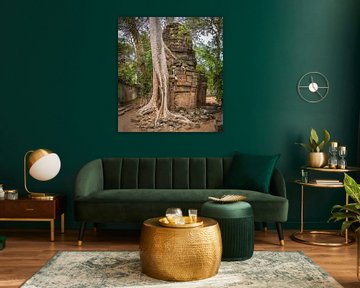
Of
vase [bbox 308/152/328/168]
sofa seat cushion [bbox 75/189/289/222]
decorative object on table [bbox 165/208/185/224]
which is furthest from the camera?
vase [bbox 308/152/328/168]

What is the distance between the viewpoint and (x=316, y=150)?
4.96m

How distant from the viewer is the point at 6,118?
5301 millimetres

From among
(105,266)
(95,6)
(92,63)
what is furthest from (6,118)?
(105,266)

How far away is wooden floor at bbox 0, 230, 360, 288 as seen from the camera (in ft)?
11.5

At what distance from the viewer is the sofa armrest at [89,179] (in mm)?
4529

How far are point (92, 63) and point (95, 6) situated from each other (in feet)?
2.03

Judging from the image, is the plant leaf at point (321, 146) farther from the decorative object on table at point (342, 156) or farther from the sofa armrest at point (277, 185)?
the sofa armrest at point (277, 185)

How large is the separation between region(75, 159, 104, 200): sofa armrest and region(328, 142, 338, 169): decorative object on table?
234 cm

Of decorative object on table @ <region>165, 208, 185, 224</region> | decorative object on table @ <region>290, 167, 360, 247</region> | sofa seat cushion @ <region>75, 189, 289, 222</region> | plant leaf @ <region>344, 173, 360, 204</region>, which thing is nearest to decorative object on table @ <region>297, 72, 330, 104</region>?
decorative object on table @ <region>290, 167, 360, 247</region>

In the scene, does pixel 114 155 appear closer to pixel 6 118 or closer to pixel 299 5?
pixel 6 118

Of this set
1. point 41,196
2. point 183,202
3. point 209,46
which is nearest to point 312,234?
point 183,202

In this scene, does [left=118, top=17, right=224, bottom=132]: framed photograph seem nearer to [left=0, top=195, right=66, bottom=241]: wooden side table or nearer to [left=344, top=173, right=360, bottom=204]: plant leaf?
[left=0, top=195, right=66, bottom=241]: wooden side table

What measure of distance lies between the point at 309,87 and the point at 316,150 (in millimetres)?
767

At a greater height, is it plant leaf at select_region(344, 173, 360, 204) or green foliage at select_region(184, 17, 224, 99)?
green foliage at select_region(184, 17, 224, 99)
